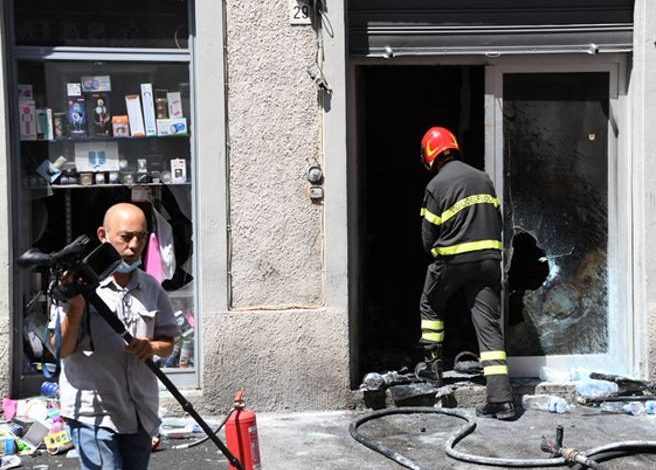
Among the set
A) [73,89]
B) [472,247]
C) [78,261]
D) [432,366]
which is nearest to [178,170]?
[73,89]

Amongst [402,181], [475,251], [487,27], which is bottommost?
[475,251]

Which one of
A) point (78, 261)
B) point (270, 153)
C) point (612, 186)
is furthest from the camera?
point (612, 186)

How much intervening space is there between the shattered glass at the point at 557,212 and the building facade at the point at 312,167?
12 millimetres

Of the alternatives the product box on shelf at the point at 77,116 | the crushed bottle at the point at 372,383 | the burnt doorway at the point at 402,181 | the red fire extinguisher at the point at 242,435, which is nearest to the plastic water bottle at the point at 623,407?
the crushed bottle at the point at 372,383

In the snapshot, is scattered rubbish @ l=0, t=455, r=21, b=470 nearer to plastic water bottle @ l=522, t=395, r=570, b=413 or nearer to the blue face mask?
the blue face mask

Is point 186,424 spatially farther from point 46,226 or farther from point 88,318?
point 88,318

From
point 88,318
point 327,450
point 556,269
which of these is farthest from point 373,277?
point 88,318

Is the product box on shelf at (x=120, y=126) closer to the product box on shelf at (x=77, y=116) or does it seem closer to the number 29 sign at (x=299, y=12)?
the product box on shelf at (x=77, y=116)

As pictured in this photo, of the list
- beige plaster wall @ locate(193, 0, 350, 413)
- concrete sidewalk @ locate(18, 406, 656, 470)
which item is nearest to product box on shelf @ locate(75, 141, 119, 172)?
beige plaster wall @ locate(193, 0, 350, 413)

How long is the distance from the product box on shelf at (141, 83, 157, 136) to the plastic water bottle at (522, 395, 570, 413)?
133 inches

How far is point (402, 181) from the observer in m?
9.95

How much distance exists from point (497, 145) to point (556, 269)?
3.58 ft

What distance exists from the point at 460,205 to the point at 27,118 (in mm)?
3167

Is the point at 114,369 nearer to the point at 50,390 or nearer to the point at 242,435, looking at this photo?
the point at 242,435
